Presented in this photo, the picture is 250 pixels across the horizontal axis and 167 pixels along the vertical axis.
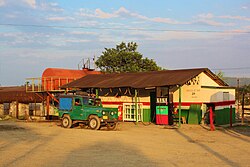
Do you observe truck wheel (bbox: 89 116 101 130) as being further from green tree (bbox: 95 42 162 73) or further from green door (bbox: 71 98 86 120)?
green tree (bbox: 95 42 162 73)

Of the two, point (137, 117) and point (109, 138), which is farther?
point (137, 117)

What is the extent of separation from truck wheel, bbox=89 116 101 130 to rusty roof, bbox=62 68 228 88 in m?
4.56

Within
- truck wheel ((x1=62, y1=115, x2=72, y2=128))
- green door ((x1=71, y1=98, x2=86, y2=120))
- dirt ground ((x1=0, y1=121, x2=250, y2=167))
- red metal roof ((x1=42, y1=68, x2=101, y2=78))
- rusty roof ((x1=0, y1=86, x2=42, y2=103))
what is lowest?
dirt ground ((x1=0, y1=121, x2=250, y2=167))

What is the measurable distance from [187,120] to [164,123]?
1782 mm

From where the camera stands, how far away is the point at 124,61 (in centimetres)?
5116

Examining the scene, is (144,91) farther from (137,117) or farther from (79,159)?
(79,159)

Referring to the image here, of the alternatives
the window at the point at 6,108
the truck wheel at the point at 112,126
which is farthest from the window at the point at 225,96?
the window at the point at 6,108

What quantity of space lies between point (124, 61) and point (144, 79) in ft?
75.7

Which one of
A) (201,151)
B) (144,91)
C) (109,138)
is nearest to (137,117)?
(144,91)

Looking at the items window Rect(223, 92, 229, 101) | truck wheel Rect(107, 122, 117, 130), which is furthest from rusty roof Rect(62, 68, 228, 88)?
truck wheel Rect(107, 122, 117, 130)

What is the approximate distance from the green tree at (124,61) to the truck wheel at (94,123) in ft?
86.6

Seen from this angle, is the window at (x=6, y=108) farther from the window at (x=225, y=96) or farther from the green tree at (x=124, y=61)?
the window at (x=225, y=96)

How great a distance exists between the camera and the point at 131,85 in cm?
2670

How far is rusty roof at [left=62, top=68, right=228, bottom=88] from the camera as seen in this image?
2539 centimetres
